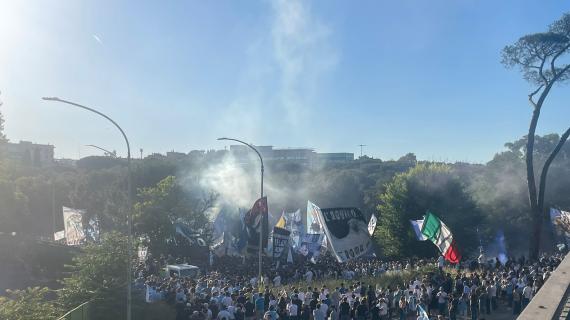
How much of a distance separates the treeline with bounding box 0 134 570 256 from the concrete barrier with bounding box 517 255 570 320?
30931mm

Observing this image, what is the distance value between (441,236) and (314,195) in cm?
5932

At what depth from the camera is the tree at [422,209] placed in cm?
4381

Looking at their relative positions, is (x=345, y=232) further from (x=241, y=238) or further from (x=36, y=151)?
(x=36, y=151)

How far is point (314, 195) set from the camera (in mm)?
82500

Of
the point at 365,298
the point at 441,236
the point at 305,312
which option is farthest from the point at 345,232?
the point at 305,312

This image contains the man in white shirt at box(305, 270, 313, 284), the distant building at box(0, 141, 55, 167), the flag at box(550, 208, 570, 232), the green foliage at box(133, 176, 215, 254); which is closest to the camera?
the man in white shirt at box(305, 270, 313, 284)

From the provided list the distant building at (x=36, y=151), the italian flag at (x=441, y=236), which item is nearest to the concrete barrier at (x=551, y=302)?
the italian flag at (x=441, y=236)

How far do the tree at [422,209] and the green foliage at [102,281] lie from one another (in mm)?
26633

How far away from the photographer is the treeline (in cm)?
4312

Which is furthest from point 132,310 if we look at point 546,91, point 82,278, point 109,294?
point 546,91

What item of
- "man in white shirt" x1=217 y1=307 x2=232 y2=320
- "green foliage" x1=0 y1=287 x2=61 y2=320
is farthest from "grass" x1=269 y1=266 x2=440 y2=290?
"green foliage" x1=0 y1=287 x2=61 y2=320

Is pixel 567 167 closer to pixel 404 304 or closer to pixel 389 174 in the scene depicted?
pixel 389 174

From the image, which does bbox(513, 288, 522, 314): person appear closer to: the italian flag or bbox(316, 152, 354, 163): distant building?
the italian flag

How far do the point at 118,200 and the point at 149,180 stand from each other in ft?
57.5
